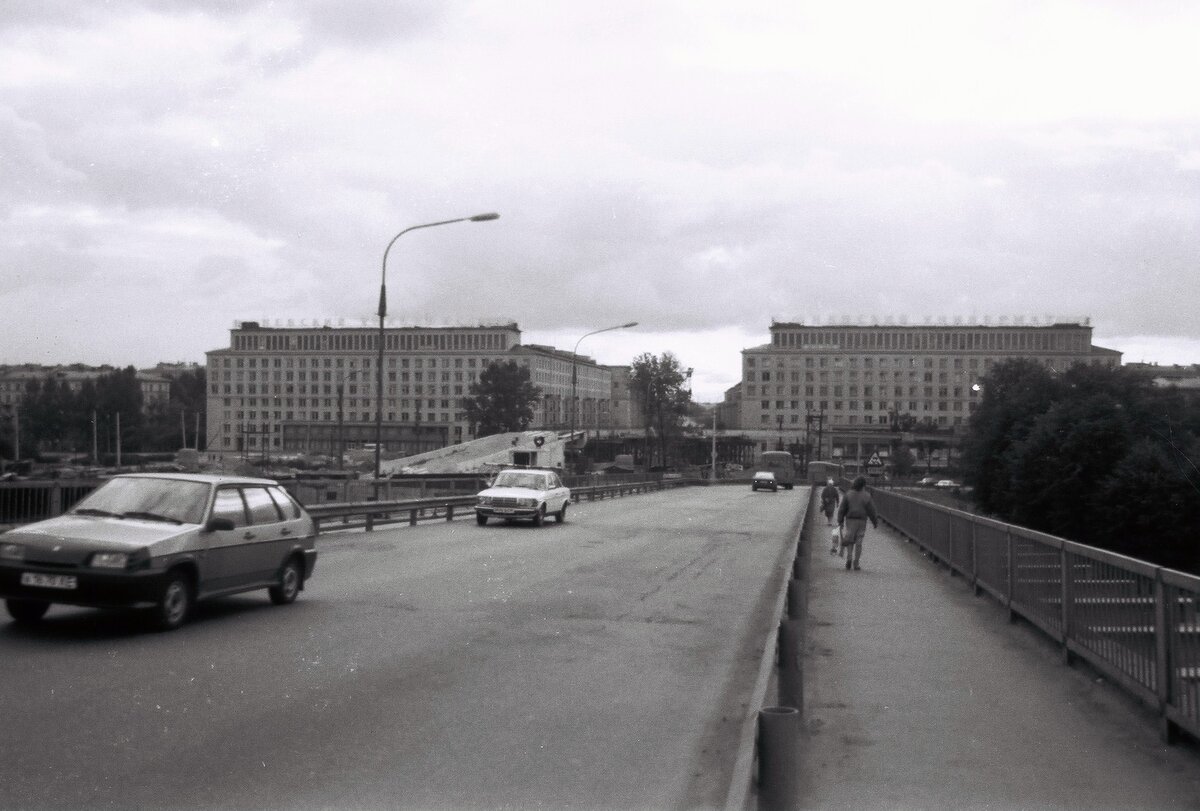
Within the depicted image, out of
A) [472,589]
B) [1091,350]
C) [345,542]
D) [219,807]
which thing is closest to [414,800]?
[219,807]

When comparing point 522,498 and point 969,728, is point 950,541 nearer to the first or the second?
point 969,728

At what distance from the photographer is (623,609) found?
45.7 feet

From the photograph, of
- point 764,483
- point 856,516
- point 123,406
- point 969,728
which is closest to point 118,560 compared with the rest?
point 969,728

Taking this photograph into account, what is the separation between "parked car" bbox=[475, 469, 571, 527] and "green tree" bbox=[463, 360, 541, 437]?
4400 inches

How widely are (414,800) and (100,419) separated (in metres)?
70.4

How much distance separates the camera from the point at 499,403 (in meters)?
146

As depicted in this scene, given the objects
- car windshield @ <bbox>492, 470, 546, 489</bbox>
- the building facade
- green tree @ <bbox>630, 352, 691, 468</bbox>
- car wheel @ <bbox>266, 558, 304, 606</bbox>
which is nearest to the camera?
car wheel @ <bbox>266, 558, 304, 606</bbox>

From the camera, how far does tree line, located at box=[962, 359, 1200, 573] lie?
25953 mm

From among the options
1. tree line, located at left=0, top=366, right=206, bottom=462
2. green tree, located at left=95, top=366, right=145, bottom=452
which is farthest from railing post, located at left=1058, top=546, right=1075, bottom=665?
green tree, located at left=95, top=366, right=145, bottom=452

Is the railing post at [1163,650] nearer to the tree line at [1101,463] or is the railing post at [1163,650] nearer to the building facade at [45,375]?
the tree line at [1101,463]

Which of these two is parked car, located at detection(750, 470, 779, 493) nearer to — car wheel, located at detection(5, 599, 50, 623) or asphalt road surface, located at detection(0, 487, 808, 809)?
asphalt road surface, located at detection(0, 487, 808, 809)

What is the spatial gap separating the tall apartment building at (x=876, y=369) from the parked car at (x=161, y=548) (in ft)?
490

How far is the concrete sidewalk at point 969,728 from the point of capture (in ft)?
20.7

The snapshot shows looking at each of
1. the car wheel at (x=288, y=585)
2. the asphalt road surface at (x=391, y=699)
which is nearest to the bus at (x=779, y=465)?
the asphalt road surface at (x=391, y=699)
